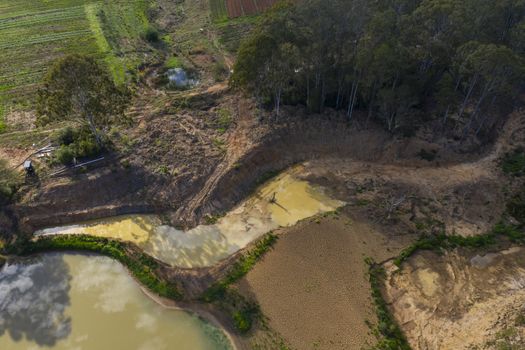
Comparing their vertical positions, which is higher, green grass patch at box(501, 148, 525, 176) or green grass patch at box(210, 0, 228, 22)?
green grass patch at box(210, 0, 228, 22)

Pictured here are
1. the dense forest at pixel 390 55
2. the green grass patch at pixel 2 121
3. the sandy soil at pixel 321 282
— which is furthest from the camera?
the green grass patch at pixel 2 121

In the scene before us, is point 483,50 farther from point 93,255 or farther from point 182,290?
point 93,255

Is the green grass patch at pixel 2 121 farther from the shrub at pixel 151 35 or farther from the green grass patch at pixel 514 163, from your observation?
the green grass patch at pixel 514 163

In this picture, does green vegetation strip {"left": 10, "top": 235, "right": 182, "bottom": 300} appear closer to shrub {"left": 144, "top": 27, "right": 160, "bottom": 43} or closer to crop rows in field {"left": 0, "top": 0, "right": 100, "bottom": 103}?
crop rows in field {"left": 0, "top": 0, "right": 100, "bottom": 103}

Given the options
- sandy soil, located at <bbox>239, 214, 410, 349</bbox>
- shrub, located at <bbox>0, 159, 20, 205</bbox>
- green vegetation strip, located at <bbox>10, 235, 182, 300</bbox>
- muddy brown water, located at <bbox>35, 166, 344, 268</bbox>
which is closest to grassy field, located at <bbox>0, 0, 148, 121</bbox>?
shrub, located at <bbox>0, 159, 20, 205</bbox>

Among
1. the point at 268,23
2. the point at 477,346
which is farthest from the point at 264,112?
the point at 477,346

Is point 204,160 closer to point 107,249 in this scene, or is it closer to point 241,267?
point 107,249

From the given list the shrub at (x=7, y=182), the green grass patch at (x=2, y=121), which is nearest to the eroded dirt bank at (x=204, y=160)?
the shrub at (x=7, y=182)
